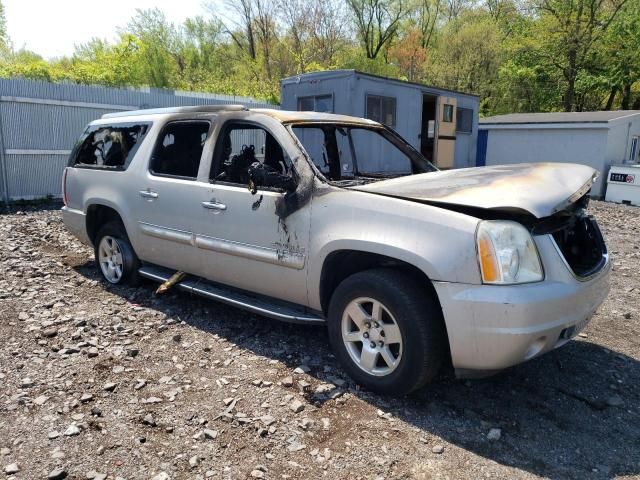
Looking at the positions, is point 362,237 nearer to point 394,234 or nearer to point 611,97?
point 394,234

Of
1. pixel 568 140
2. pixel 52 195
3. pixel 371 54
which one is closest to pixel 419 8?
pixel 371 54

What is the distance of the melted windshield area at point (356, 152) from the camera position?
4261 mm

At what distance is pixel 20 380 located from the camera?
3.48 metres

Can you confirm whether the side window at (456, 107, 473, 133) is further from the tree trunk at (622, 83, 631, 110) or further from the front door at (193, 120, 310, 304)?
the tree trunk at (622, 83, 631, 110)

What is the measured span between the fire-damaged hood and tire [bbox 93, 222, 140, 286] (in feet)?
9.72

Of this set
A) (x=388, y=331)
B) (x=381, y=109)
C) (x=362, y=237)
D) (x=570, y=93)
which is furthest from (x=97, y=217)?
(x=570, y=93)

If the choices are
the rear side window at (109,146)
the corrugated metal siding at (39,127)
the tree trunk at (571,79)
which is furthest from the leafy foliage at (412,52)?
the rear side window at (109,146)

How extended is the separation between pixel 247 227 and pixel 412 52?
4054 cm

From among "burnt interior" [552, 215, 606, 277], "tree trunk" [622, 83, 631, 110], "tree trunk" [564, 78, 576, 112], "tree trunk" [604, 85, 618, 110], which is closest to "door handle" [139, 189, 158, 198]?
"burnt interior" [552, 215, 606, 277]

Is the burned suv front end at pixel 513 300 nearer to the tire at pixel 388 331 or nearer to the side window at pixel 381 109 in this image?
the tire at pixel 388 331

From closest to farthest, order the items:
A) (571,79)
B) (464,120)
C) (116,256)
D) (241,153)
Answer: (241,153) < (116,256) < (464,120) < (571,79)

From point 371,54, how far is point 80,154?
39404 millimetres

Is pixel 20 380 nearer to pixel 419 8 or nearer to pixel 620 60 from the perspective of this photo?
pixel 620 60

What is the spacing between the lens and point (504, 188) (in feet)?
10.0
